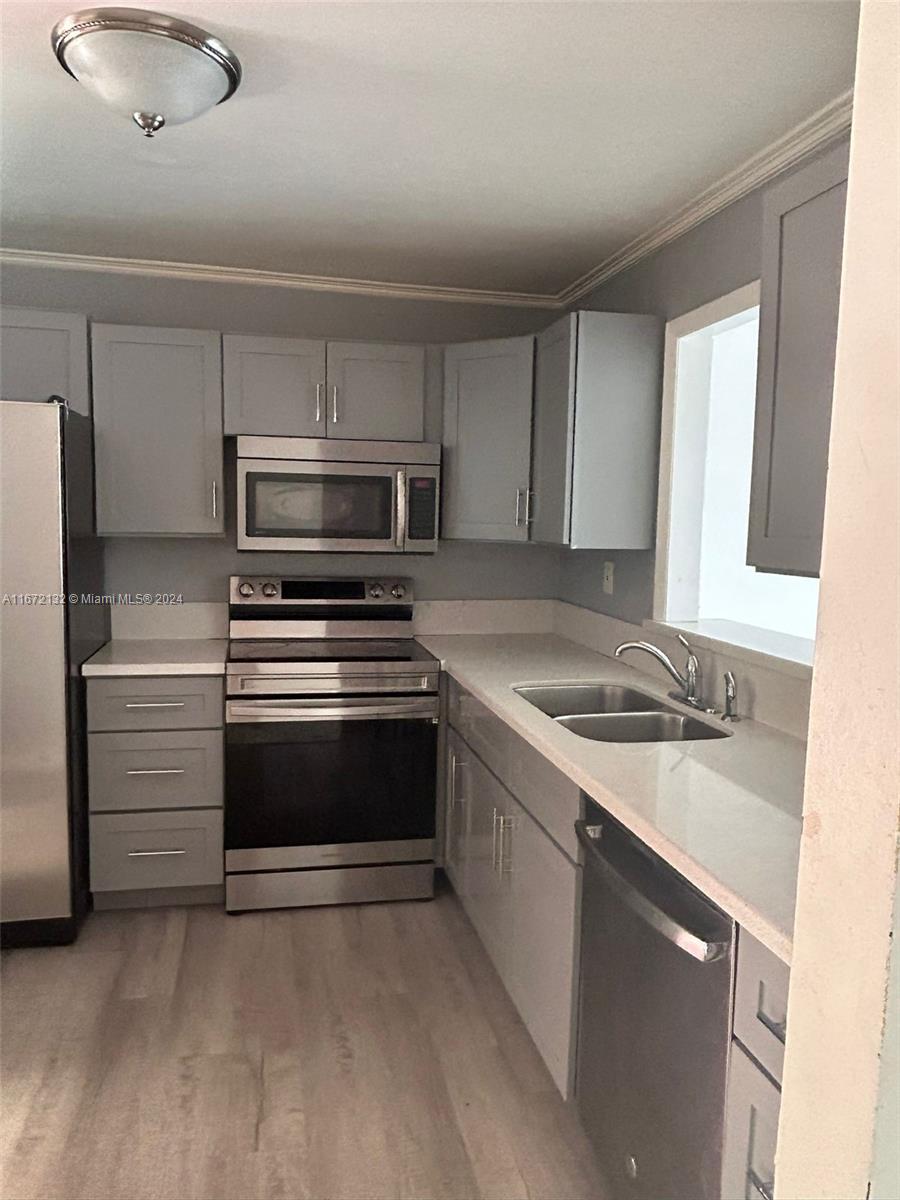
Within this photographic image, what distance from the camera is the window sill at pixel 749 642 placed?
2131 millimetres

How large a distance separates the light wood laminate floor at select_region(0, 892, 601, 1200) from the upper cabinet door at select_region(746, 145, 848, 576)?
4.77 feet

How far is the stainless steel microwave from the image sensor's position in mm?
3197

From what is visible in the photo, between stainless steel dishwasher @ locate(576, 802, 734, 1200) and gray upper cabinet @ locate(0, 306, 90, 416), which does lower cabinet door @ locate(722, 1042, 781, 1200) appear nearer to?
stainless steel dishwasher @ locate(576, 802, 734, 1200)

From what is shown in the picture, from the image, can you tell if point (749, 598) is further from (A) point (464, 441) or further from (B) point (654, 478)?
(A) point (464, 441)

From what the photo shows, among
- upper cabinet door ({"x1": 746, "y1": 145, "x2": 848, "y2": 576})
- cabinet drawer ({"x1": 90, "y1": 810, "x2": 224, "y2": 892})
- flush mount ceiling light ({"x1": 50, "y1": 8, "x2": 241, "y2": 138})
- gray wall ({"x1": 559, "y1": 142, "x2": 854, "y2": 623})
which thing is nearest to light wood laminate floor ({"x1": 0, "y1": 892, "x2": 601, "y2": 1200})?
cabinet drawer ({"x1": 90, "y1": 810, "x2": 224, "y2": 892})

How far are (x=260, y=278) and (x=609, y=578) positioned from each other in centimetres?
183

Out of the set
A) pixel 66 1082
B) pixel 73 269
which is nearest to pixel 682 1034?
pixel 66 1082

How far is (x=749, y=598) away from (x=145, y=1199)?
2.37m

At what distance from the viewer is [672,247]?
281 cm

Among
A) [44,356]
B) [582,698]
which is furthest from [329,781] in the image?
[44,356]

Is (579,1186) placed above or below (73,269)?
below

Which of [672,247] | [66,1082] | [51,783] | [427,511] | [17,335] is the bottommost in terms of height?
[66,1082]

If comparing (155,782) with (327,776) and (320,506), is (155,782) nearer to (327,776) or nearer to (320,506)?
(327,776)

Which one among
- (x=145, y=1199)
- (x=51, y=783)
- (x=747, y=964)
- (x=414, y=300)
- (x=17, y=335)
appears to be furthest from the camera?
(x=414, y=300)
